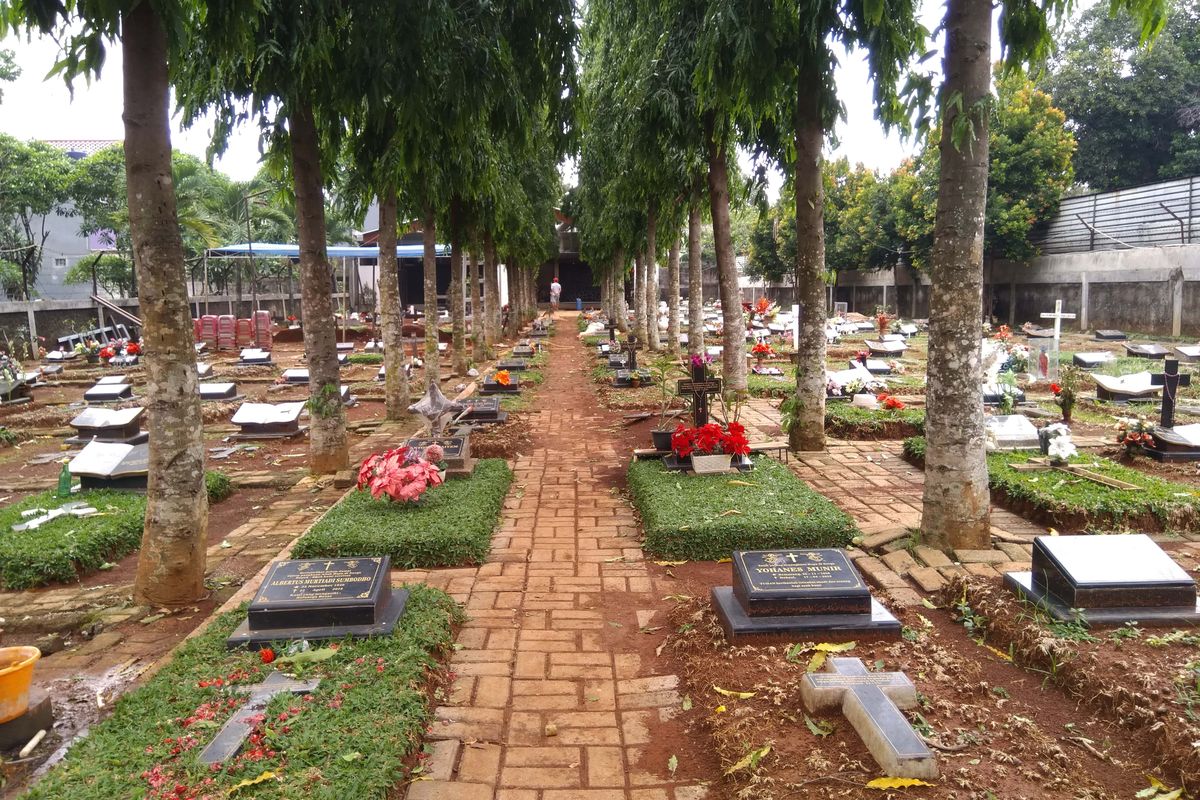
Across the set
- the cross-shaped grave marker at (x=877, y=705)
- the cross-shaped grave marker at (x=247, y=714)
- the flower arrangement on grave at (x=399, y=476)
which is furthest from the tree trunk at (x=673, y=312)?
the cross-shaped grave marker at (x=247, y=714)

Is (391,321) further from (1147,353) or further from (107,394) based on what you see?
(1147,353)

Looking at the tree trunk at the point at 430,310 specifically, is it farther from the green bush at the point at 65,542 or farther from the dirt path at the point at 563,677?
the dirt path at the point at 563,677

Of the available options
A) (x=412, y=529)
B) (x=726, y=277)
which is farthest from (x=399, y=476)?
(x=726, y=277)

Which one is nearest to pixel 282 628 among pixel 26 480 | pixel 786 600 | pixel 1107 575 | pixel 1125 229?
pixel 786 600

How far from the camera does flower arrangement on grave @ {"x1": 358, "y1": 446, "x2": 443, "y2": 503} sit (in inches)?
248

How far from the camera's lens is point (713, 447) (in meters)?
7.50

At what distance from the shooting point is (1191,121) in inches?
1046

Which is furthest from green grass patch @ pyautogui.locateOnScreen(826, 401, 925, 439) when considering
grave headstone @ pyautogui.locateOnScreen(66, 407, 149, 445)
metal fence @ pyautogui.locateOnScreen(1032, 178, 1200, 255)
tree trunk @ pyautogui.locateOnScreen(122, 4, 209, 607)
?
metal fence @ pyautogui.locateOnScreen(1032, 178, 1200, 255)

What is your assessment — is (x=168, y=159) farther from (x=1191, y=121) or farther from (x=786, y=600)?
(x=1191, y=121)

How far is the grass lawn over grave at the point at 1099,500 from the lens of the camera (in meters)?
6.03

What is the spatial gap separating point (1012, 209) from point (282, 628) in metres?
29.0

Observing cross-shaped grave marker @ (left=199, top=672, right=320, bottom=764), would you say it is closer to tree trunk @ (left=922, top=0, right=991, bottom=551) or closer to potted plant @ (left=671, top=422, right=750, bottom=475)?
tree trunk @ (left=922, top=0, right=991, bottom=551)

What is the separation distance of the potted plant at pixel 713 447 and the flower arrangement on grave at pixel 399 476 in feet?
8.02

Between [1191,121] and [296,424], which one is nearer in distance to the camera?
[296,424]
